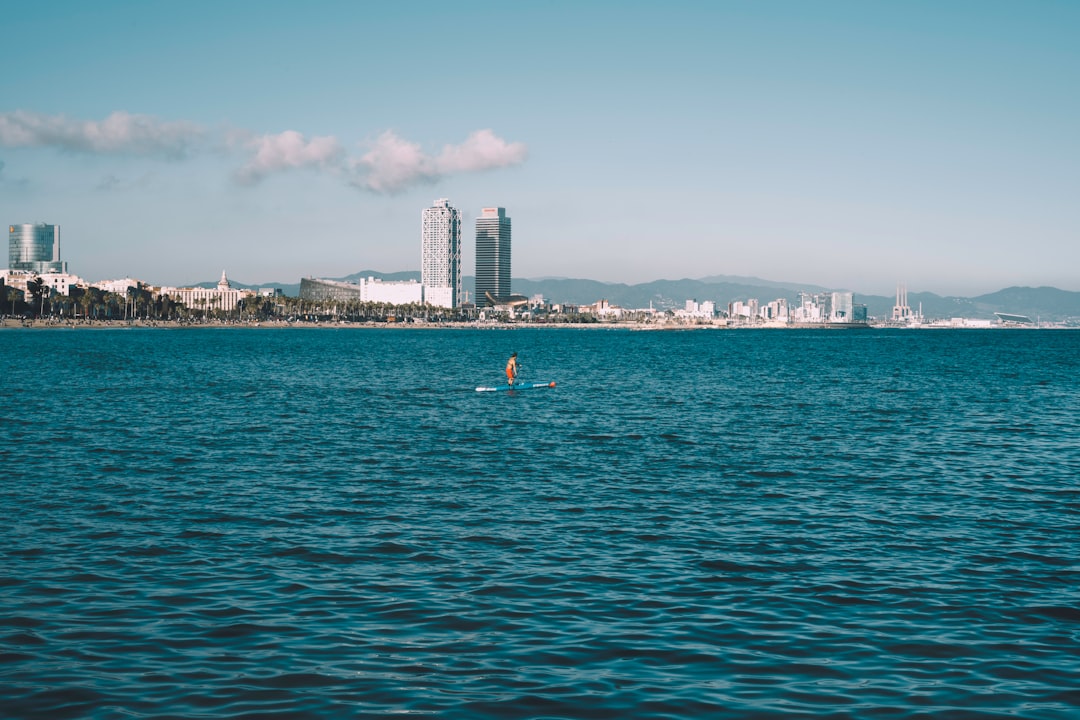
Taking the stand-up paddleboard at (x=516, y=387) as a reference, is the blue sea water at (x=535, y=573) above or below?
below

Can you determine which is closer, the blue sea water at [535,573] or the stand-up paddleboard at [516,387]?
the blue sea water at [535,573]

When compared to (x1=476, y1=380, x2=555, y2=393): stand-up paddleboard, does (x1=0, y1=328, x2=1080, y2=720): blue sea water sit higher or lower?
lower

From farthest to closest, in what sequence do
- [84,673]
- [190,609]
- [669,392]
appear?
[669,392] → [190,609] → [84,673]

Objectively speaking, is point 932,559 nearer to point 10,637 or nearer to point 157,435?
point 10,637

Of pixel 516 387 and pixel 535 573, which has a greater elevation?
pixel 516 387

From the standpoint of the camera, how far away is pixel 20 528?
79.4 ft

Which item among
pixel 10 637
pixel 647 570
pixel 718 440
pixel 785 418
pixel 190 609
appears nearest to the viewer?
pixel 10 637

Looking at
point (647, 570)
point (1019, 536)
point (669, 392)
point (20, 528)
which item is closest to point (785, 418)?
point (669, 392)

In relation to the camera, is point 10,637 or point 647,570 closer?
point 10,637

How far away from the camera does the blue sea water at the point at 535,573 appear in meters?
14.2

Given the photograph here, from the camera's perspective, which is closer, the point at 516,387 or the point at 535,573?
the point at 535,573

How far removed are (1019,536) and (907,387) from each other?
62.5m

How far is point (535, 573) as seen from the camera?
2038 centimetres

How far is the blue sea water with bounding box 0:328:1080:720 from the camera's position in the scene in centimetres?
1421
